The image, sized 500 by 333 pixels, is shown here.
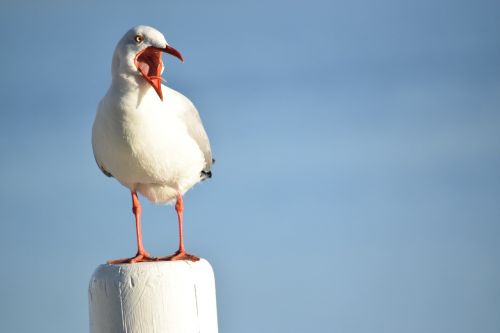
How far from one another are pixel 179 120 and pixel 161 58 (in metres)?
0.57

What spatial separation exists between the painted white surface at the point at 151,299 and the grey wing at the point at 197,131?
2.35 m

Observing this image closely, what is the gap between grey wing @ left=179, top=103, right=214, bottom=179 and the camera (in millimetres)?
6566

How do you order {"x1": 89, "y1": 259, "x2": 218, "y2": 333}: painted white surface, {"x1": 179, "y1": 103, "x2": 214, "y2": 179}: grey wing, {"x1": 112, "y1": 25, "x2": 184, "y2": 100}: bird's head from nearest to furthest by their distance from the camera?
{"x1": 89, "y1": 259, "x2": 218, "y2": 333}: painted white surface
{"x1": 112, "y1": 25, "x2": 184, "y2": 100}: bird's head
{"x1": 179, "y1": 103, "x2": 214, "y2": 179}: grey wing

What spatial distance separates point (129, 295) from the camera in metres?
4.27

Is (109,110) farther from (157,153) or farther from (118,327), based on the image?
(118,327)

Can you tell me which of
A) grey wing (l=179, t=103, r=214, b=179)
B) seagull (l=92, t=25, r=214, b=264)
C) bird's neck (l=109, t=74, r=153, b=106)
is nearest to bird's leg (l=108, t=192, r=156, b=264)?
seagull (l=92, t=25, r=214, b=264)

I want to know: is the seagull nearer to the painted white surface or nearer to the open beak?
the open beak

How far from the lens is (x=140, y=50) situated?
6.02 metres

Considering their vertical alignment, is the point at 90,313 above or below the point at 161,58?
below

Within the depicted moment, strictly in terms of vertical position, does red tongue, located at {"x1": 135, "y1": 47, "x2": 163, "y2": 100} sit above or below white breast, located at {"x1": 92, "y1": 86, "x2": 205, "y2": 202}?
above

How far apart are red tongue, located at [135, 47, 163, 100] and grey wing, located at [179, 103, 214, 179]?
475mm

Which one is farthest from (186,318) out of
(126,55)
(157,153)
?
(126,55)

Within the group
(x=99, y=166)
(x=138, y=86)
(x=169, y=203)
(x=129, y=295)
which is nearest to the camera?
(x=129, y=295)

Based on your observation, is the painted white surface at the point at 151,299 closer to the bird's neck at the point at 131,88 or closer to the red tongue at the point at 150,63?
the bird's neck at the point at 131,88
